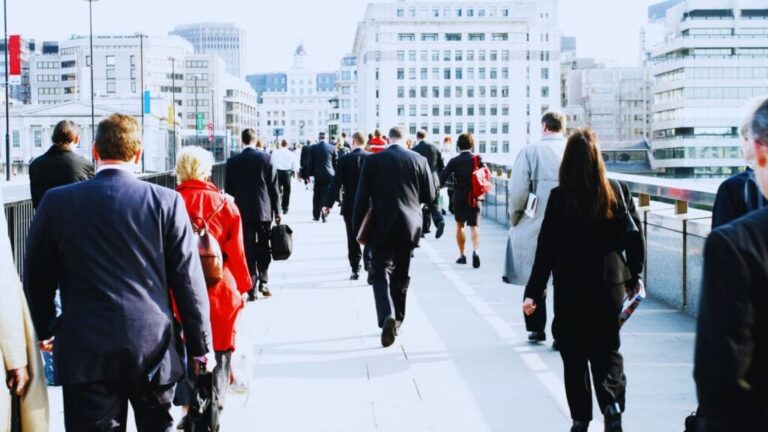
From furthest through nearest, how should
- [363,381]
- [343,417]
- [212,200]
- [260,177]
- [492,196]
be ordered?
[492,196] → [260,177] → [363,381] → [343,417] → [212,200]

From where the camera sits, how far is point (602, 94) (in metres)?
182

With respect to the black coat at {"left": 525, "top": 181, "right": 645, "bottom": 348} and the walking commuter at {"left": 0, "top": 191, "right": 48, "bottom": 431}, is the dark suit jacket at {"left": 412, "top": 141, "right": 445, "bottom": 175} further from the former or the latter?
the walking commuter at {"left": 0, "top": 191, "right": 48, "bottom": 431}

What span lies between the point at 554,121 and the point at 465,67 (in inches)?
6397

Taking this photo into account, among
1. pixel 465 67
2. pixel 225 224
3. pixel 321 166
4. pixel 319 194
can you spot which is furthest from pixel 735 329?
pixel 465 67

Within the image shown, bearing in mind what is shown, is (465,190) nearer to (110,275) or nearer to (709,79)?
(110,275)

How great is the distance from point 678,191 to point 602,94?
177 meters

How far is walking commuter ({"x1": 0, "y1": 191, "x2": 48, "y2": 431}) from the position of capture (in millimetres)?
3688

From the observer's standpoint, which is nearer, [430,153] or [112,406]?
[112,406]

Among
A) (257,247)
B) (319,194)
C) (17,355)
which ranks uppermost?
(17,355)

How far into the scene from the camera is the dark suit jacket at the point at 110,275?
3953 mm

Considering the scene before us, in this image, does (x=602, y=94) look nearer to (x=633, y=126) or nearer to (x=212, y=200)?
(x=633, y=126)

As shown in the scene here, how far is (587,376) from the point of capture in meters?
5.50

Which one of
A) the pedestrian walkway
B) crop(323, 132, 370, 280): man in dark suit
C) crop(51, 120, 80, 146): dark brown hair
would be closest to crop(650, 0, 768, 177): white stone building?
crop(323, 132, 370, 280): man in dark suit

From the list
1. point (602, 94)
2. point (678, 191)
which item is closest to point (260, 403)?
point (678, 191)
